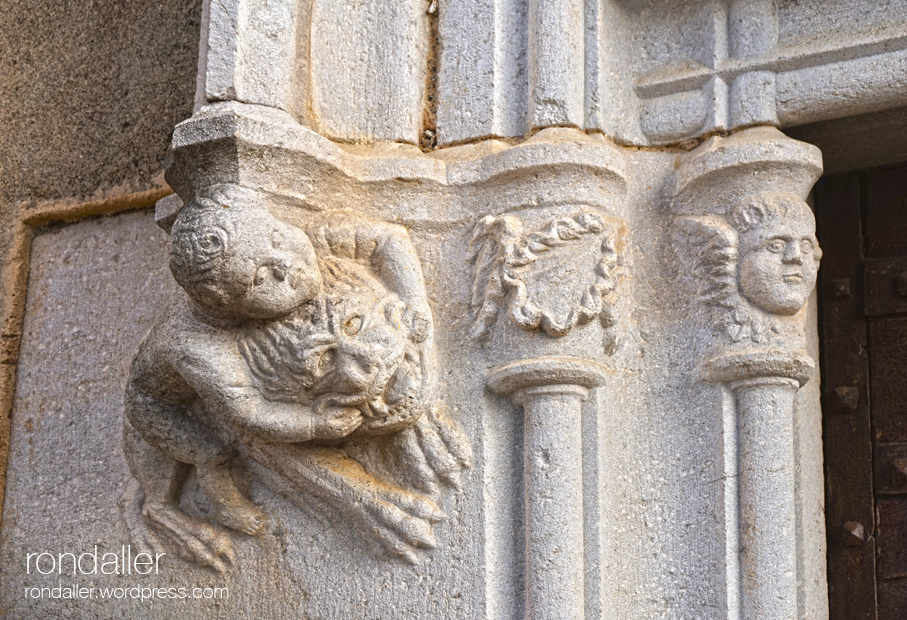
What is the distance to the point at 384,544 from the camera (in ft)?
6.95

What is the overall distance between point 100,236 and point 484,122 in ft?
3.61

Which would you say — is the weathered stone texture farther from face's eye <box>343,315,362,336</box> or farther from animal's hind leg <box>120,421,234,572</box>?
face's eye <box>343,315,362,336</box>

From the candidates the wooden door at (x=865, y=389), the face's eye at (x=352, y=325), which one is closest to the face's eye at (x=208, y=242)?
the face's eye at (x=352, y=325)

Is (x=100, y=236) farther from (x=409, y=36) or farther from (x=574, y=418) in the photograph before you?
(x=574, y=418)

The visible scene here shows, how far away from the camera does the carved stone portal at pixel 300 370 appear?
6.58ft

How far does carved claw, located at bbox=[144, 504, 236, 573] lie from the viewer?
2303 millimetres

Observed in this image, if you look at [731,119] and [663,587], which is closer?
[663,587]

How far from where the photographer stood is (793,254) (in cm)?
204

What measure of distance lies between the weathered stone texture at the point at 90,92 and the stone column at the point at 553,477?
121 cm

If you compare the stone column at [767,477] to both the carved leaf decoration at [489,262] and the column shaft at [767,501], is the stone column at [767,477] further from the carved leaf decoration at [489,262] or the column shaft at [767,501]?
the carved leaf decoration at [489,262]

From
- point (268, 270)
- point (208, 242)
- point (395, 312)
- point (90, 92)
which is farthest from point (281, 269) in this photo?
point (90, 92)

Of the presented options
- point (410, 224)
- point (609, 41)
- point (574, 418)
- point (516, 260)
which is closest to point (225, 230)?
point (410, 224)

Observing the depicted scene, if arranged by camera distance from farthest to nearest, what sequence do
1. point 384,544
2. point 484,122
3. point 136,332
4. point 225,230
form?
1. point 136,332
2. point 484,122
3. point 384,544
4. point 225,230

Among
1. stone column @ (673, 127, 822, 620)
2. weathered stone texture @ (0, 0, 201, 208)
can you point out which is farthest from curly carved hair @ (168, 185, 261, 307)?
stone column @ (673, 127, 822, 620)
